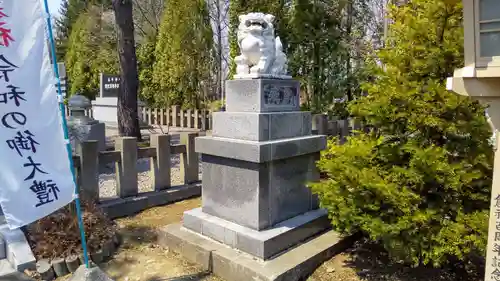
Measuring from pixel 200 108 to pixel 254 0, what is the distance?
600 centimetres

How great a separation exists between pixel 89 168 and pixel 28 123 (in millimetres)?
1933

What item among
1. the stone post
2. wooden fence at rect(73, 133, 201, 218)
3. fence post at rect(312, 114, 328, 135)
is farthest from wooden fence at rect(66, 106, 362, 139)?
the stone post

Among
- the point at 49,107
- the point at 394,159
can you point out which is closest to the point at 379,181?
the point at 394,159

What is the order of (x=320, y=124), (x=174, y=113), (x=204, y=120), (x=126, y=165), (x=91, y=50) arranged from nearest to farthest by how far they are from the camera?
(x=126, y=165) < (x=320, y=124) < (x=204, y=120) < (x=174, y=113) < (x=91, y=50)

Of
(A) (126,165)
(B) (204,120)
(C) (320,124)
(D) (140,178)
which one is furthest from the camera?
(B) (204,120)

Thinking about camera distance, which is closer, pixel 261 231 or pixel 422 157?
pixel 422 157

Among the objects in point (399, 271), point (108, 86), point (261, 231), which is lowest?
point (399, 271)

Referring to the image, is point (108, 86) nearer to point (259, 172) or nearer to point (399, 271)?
point (259, 172)

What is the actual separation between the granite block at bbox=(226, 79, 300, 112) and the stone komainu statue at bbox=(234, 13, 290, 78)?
90 millimetres

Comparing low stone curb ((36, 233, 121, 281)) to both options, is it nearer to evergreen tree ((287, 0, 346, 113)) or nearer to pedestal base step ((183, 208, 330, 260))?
pedestal base step ((183, 208, 330, 260))

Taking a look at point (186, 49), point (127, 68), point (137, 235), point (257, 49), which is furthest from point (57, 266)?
point (186, 49)

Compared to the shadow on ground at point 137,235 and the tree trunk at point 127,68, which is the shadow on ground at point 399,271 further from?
the tree trunk at point 127,68

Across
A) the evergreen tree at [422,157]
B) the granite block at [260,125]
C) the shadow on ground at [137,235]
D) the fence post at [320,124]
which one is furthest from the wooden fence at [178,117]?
the evergreen tree at [422,157]

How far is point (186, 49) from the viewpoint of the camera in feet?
48.3
